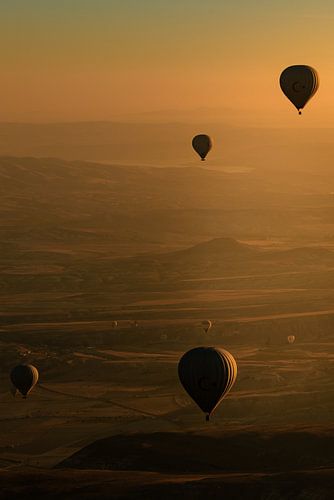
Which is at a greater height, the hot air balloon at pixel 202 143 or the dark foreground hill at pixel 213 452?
the hot air balloon at pixel 202 143

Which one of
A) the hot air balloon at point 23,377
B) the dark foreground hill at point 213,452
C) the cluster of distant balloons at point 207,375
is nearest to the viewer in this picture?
the cluster of distant balloons at point 207,375

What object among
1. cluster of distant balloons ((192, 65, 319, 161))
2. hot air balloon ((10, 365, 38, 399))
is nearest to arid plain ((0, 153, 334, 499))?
hot air balloon ((10, 365, 38, 399))

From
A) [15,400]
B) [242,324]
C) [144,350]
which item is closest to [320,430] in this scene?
[15,400]

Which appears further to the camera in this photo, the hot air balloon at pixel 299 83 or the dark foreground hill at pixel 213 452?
the hot air balloon at pixel 299 83

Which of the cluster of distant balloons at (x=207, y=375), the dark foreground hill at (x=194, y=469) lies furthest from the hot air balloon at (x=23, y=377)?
the cluster of distant balloons at (x=207, y=375)

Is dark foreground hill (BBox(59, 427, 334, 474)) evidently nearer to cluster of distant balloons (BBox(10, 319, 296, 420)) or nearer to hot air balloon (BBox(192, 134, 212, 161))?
cluster of distant balloons (BBox(10, 319, 296, 420))

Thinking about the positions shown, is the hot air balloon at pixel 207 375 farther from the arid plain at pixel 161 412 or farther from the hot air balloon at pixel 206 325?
the hot air balloon at pixel 206 325

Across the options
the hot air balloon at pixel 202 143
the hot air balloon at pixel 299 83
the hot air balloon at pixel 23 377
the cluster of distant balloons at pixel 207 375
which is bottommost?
the cluster of distant balloons at pixel 207 375

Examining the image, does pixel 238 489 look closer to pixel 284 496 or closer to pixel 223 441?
pixel 284 496
